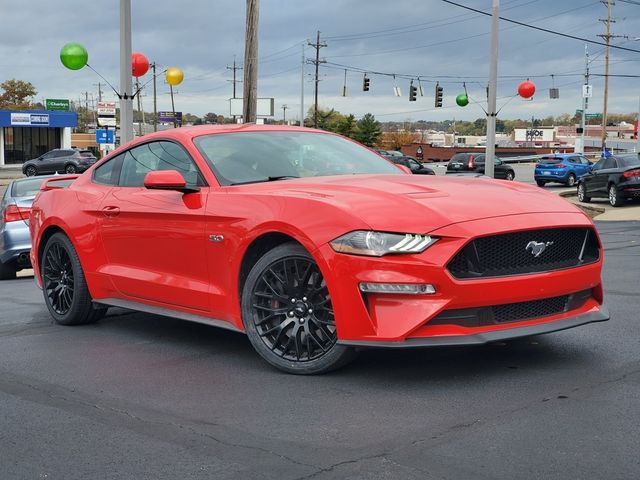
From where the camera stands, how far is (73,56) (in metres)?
21.1

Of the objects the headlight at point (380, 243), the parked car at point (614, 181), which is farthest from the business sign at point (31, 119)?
the headlight at point (380, 243)

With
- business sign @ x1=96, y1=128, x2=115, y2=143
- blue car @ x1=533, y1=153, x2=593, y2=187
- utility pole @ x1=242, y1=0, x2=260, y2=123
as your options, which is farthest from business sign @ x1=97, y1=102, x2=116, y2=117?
blue car @ x1=533, y1=153, x2=593, y2=187

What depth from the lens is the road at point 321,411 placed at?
3.53 m

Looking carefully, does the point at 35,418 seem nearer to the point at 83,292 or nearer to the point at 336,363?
the point at 336,363

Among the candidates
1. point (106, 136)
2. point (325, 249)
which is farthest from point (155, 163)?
point (106, 136)

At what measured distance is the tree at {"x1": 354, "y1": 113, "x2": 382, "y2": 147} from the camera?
105 meters

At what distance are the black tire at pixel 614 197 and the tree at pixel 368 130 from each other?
7762 cm

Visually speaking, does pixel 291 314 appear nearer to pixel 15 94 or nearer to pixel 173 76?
pixel 173 76

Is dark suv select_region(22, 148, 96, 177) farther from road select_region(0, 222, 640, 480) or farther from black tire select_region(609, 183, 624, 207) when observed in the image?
road select_region(0, 222, 640, 480)

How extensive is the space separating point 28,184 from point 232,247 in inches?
305

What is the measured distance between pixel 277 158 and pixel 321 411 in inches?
84.8

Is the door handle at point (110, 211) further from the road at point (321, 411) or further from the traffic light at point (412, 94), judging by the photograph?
the traffic light at point (412, 94)

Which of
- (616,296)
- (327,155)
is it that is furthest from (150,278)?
(616,296)

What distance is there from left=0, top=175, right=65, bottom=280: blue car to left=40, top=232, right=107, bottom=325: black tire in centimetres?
419
